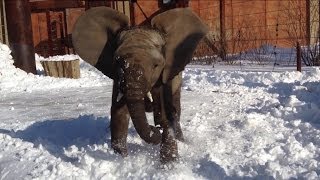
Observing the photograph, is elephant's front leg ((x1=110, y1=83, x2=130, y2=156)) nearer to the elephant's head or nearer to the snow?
the snow

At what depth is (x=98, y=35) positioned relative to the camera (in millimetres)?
5008

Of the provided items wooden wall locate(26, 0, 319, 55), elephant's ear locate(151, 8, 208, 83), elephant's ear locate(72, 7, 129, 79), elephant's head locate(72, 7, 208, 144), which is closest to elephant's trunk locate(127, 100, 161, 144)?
elephant's head locate(72, 7, 208, 144)

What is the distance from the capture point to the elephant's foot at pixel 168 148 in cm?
481

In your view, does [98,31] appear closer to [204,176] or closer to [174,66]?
[174,66]

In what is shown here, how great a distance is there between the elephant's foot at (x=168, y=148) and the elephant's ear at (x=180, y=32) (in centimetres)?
57

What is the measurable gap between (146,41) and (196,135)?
6.15 ft

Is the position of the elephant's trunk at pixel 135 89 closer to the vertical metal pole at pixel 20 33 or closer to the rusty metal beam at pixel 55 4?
the vertical metal pole at pixel 20 33

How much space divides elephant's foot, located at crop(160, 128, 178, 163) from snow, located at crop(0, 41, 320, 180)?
0.07 meters

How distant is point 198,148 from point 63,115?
298 cm

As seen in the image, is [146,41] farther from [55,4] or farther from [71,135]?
[55,4]

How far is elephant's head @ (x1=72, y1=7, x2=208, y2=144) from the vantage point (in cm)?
435

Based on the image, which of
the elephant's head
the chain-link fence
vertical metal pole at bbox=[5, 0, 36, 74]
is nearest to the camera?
the elephant's head

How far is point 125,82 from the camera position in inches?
159

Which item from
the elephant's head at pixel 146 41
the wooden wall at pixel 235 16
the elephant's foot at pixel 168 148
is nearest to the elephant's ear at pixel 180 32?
the elephant's head at pixel 146 41
